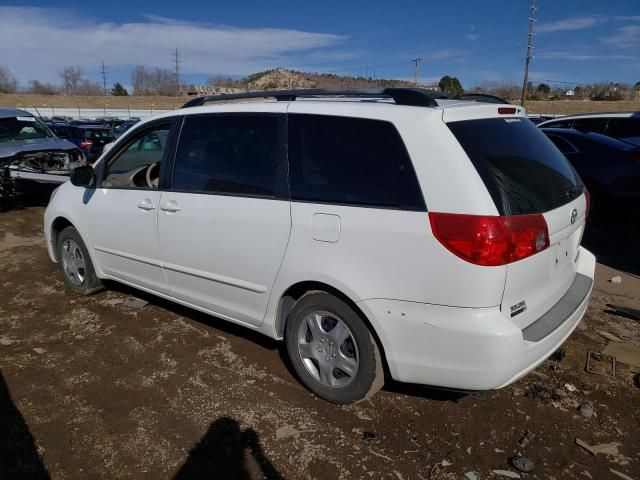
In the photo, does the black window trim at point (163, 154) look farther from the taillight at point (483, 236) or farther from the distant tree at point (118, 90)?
the distant tree at point (118, 90)

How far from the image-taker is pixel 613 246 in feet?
21.9

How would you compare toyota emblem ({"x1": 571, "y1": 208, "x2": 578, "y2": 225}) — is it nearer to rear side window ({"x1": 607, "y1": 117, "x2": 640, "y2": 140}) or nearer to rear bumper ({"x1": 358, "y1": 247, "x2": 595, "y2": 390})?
rear bumper ({"x1": 358, "y1": 247, "x2": 595, "y2": 390})

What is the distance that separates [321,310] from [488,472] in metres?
1.23

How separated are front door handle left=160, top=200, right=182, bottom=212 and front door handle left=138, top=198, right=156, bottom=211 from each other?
128 millimetres

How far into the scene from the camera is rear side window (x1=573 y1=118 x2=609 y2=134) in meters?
10.0

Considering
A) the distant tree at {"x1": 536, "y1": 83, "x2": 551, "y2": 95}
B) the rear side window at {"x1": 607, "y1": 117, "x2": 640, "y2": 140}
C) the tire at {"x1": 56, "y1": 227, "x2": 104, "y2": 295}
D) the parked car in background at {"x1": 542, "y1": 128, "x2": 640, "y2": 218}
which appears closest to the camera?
the tire at {"x1": 56, "y1": 227, "x2": 104, "y2": 295}

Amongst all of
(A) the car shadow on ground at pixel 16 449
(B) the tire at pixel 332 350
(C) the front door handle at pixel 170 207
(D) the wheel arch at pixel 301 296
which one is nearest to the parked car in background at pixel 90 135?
(C) the front door handle at pixel 170 207

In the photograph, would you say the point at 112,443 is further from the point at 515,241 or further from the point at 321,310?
the point at 515,241

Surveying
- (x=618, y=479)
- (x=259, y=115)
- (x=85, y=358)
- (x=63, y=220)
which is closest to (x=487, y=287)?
(x=618, y=479)

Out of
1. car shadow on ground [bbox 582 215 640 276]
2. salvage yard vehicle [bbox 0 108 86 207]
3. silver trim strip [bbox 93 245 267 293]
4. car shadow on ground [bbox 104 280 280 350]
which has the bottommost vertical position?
car shadow on ground [bbox 104 280 280 350]

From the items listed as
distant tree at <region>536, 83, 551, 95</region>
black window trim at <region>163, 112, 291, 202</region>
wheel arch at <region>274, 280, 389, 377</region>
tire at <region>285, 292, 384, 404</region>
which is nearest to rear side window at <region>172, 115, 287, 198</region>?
black window trim at <region>163, 112, 291, 202</region>

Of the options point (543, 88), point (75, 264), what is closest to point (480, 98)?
point (75, 264)

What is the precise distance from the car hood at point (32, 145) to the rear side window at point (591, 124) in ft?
34.0

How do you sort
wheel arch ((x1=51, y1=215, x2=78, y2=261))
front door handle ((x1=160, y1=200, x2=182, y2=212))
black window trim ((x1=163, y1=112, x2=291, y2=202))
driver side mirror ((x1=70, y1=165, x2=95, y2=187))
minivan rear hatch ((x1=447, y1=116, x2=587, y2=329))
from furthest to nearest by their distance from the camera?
wheel arch ((x1=51, y1=215, x2=78, y2=261)), driver side mirror ((x1=70, y1=165, x2=95, y2=187)), front door handle ((x1=160, y1=200, x2=182, y2=212)), black window trim ((x1=163, y1=112, x2=291, y2=202)), minivan rear hatch ((x1=447, y1=116, x2=587, y2=329))
